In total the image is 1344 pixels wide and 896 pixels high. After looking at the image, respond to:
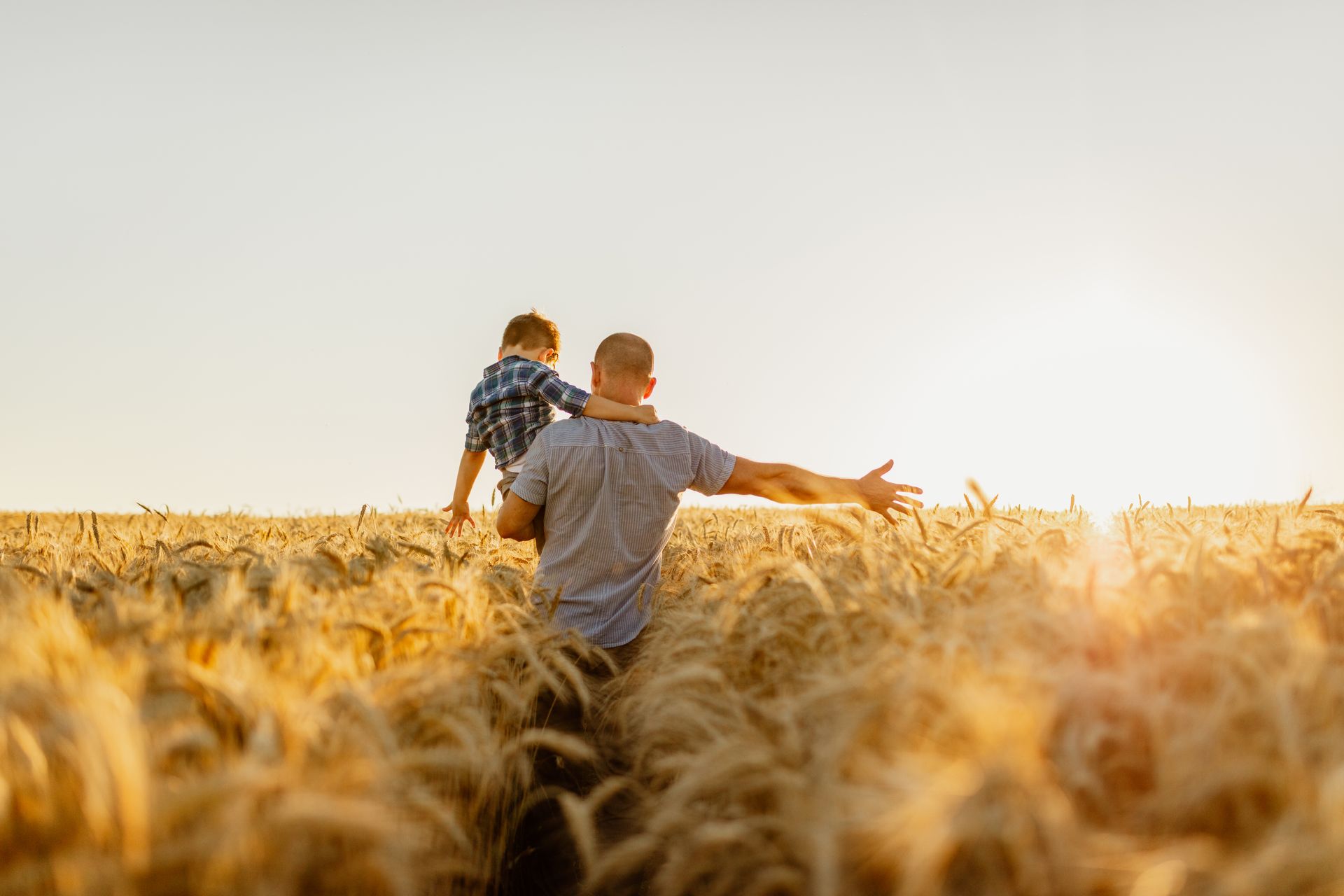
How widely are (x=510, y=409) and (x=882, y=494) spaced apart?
305 cm

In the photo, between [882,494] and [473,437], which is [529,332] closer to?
[473,437]

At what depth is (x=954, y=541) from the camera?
402 cm

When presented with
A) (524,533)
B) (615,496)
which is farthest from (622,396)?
(524,533)

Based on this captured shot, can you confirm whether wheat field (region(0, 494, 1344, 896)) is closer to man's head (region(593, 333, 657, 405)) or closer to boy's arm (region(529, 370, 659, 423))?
boy's arm (region(529, 370, 659, 423))

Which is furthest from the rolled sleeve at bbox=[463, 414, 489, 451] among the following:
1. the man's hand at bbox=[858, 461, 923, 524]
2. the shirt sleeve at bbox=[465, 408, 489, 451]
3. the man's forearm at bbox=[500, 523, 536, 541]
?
the man's hand at bbox=[858, 461, 923, 524]

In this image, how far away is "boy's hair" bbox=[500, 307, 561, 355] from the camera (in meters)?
6.91

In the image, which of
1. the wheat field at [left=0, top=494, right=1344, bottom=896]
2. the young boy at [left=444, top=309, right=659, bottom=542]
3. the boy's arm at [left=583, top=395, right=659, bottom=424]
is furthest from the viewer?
the young boy at [left=444, top=309, right=659, bottom=542]

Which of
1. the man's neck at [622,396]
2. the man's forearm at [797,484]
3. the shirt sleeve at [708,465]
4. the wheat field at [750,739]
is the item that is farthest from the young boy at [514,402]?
the wheat field at [750,739]

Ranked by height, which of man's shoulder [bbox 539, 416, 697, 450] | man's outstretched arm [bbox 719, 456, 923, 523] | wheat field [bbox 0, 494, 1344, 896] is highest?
man's shoulder [bbox 539, 416, 697, 450]

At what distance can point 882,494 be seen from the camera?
16.3 ft

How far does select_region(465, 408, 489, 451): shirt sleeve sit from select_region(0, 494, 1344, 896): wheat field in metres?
3.63

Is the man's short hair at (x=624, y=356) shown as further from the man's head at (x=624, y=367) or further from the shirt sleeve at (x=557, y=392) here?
the shirt sleeve at (x=557, y=392)

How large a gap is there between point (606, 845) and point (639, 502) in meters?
2.22

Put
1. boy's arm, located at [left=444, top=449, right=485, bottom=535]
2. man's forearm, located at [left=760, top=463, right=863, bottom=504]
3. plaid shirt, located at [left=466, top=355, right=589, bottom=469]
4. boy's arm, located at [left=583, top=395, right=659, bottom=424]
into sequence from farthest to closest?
1. boy's arm, located at [left=444, top=449, right=485, bottom=535]
2. plaid shirt, located at [left=466, top=355, right=589, bottom=469]
3. man's forearm, located at [left=760, top=463, right=863, bottom=504]
4. boy's arm, located at [left=583, top=395, right=659, bottom=424]
